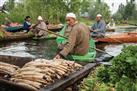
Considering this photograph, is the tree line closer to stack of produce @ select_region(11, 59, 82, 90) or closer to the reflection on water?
the reflection on water

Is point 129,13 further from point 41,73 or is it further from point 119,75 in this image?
point 119,75

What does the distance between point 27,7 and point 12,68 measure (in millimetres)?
42179

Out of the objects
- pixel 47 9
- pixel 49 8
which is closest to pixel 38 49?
pixel 49 8

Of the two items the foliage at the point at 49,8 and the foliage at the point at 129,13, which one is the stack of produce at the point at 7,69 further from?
the foliage at the point at 129,13

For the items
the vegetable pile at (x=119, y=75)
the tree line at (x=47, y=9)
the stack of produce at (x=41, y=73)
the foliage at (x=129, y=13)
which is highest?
the vegetable pile at (x=119, y=75)

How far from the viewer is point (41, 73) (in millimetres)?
8133

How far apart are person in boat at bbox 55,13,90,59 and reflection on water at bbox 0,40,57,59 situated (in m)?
7.28

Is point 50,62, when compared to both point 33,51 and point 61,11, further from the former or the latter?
point 61,11

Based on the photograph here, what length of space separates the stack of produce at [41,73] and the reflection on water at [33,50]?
10125 mm

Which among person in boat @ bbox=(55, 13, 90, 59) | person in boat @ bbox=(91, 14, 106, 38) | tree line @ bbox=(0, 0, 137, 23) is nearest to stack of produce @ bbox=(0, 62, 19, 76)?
person in boat @ bbox=(55, 13, 90, 59)

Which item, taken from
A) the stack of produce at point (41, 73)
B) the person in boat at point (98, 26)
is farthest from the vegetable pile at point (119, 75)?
the person in boat at point (98, 26)

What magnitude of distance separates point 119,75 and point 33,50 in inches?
664

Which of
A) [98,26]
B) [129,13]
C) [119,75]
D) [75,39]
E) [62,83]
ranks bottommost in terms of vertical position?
[129,13]

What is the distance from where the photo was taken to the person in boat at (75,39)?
1066 cm
